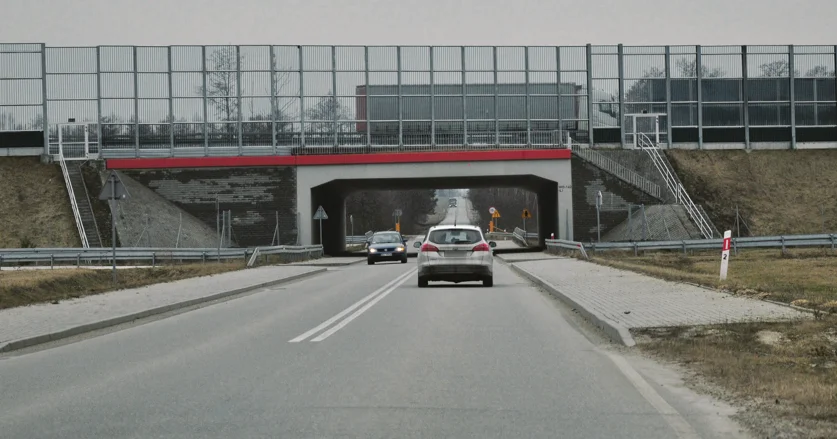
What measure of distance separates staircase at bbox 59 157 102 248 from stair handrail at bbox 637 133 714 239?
28.6 metres

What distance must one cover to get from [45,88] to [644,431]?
184 ft

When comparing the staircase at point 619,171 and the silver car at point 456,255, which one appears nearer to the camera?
the silver car at point 456,255

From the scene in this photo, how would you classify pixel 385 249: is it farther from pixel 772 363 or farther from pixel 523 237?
pixel 772 363

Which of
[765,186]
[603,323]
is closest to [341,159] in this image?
[765,186]

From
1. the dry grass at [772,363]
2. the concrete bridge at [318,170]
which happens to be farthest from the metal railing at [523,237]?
the dry grass at [772,363]

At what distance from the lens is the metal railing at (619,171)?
5353cm

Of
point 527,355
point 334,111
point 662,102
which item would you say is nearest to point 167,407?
point 527,355

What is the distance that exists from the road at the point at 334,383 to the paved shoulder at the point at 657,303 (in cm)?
98

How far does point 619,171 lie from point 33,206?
30146 mm

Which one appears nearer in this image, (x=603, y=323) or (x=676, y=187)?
(x=603, y=323)

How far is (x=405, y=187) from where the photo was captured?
63.6 m

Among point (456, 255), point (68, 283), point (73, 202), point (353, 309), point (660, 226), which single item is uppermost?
point (73, 202)

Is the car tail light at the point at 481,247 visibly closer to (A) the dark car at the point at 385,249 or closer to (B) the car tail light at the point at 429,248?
(B) the car tail light at the point at 429,248

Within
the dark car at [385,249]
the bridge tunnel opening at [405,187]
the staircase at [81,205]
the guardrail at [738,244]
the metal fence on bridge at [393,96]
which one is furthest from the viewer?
the metal fence on bridge at [393,96]
